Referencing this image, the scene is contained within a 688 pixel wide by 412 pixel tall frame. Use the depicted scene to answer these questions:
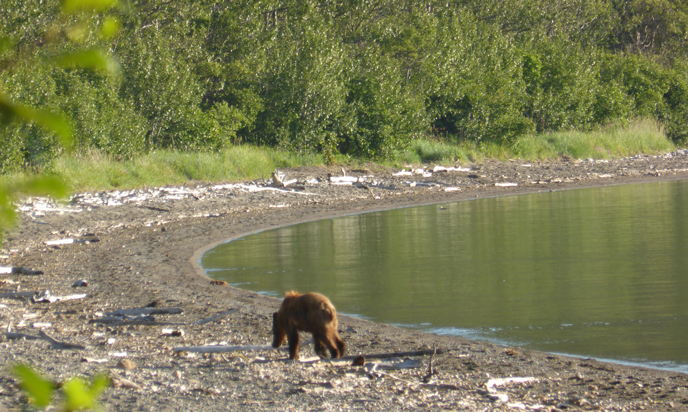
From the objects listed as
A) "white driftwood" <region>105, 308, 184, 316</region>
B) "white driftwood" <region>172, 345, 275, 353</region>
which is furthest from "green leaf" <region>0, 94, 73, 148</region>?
"white driftwood" <region>105, 308, 184, 316</region>

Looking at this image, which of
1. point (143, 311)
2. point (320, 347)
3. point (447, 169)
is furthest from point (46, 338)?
point (447, 169)

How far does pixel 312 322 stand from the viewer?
236 inches

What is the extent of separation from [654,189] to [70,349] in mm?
24220

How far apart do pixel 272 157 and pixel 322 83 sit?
Result: 12.6 feet

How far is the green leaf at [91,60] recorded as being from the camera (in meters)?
1.03

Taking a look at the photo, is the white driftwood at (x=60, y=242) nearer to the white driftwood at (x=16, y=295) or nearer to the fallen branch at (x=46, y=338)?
the white driftwood at (x=16, y=295)

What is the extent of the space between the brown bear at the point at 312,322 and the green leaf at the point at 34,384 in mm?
4822

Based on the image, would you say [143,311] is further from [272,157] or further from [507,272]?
[272,157]

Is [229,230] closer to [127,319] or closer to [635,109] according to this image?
[127,319]

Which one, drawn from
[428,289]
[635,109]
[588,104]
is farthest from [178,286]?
[635,109]

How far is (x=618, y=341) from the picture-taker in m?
7.57

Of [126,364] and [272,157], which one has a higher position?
[272,157]

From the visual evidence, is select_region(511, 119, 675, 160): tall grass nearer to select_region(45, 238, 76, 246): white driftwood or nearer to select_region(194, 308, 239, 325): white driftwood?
select_region(45, 238, 76, 246): white driftwood

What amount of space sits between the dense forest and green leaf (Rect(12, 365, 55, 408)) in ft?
57.9
